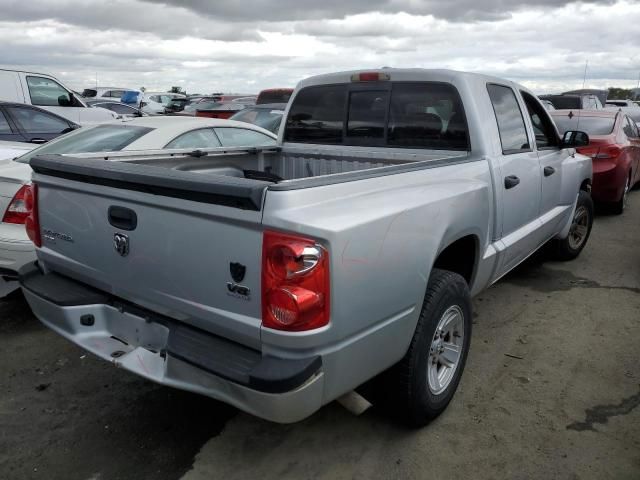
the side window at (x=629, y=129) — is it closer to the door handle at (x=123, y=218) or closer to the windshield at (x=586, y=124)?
the windshield at (x=586, y=124)

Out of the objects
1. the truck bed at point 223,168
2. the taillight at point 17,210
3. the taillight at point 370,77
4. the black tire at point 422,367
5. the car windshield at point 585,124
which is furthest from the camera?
the car windshield at point 585,124

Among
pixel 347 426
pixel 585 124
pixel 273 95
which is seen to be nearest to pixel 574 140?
pixel 347 426

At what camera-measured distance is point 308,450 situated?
2.86 metres

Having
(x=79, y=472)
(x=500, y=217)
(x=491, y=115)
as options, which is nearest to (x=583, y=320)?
(x=500, y=217)

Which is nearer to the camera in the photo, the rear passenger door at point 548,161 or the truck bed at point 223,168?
the truck bed at point 223,168

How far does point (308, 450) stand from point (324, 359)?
3.09 feet

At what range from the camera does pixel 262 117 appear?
10.7 meters

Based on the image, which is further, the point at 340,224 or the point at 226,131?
the point at 226,131

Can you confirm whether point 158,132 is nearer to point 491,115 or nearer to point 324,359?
point 491,115

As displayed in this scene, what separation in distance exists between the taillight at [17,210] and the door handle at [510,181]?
3.49 meters

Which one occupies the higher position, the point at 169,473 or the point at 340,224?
the point at 340,224

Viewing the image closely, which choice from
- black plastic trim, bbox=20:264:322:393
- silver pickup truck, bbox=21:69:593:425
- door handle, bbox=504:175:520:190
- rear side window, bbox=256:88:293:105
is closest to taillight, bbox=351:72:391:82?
silver pickup truck, bbox=21:69:593:425

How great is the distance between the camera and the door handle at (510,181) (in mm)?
3626

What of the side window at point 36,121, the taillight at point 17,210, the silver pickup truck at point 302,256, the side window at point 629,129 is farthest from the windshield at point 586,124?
the side window at point 36,121
